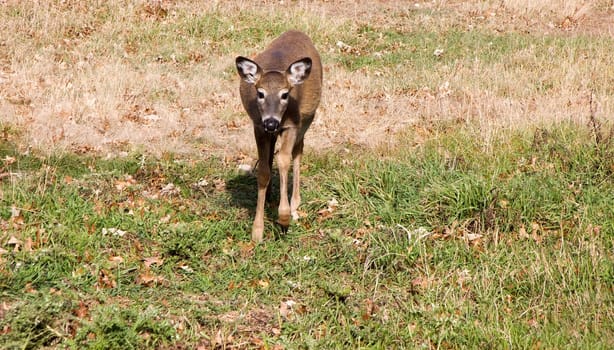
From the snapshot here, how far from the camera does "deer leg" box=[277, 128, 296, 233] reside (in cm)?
660

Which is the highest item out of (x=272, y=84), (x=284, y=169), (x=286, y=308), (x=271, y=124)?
(x=272, y=84)

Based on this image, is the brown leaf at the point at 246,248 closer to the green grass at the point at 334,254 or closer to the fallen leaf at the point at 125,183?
the green grass at the point at 334,254

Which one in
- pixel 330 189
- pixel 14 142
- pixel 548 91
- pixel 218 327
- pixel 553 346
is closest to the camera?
pixel 553 346

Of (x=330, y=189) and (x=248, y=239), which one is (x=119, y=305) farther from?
(x=330, y=189)

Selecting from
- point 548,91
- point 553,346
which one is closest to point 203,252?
point 553,346

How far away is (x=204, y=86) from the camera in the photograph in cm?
1176

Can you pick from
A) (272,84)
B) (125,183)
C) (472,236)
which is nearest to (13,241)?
(125,183)

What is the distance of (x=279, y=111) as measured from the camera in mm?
6422

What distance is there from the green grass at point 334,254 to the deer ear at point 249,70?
1384mm

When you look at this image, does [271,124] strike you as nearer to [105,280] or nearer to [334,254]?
[334,254]

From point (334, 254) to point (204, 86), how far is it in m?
6.15

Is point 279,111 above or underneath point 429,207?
above

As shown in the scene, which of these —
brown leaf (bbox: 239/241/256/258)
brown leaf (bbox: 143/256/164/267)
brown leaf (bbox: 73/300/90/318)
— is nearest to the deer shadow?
brown leaf (bbox: 239/241/256/258)

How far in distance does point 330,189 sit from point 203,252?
5.68 ft
